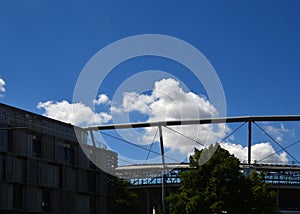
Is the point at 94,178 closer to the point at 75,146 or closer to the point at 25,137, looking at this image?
the point at 75,146

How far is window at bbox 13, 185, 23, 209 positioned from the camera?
71125 millimetres

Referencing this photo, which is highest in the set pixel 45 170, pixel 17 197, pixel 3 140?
pixel 3 140

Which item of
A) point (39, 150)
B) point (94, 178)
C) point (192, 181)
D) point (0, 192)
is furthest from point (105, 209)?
point (192, 181)

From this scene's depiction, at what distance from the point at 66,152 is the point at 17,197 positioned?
38.2 ft

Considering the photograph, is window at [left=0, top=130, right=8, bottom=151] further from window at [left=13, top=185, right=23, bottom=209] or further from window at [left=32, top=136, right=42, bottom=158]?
window at [left=32, top=136, right=42, bottom=158]

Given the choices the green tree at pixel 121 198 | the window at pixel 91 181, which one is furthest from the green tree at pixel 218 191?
the green tree at pixel 121 198

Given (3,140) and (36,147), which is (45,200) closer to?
(36,147)

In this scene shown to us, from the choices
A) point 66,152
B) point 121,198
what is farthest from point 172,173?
point 66,152

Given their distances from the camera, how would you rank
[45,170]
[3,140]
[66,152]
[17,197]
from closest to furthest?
[3,140] → [17,197] → [45,170] → [66,152]

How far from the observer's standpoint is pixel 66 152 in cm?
8156

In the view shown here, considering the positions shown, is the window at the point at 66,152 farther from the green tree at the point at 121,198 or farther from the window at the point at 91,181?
the green tree at the point at 121,198

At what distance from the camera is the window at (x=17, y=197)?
71.1 metres

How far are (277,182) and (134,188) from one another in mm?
24251

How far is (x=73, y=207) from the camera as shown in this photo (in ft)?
265
